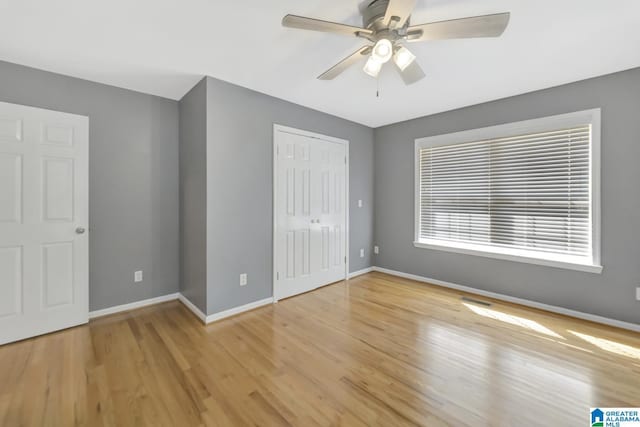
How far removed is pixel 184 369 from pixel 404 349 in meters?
1.73

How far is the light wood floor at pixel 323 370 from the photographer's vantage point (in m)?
1.57

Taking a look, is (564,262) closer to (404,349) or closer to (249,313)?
(404,349)

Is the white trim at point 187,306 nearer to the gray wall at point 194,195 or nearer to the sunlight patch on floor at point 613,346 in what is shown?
the gray wall at point 194,195

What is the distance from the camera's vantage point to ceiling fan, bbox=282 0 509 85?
1493 millimetres

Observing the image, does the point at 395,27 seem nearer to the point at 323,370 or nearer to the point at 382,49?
the point at 382,49

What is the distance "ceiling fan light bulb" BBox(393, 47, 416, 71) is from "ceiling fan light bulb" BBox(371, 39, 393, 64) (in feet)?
0.46

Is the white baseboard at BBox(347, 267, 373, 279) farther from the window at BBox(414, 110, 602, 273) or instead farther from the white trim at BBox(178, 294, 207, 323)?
the white trim at BBox(178, 294, 207, 323)

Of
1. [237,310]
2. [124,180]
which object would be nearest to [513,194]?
[237,310]

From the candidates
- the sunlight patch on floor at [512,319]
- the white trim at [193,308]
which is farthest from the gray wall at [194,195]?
the sunlight patch on floor at [512,319]

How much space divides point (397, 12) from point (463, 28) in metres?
0.43

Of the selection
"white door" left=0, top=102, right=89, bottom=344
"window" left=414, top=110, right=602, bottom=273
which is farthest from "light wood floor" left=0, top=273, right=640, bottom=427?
"window" left=414, top=110, right=602, bottom=273

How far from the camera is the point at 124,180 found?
3.00 metres

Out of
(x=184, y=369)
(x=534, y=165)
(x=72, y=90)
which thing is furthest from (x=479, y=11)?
(x=72, y=90)

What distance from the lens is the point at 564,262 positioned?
291cm
